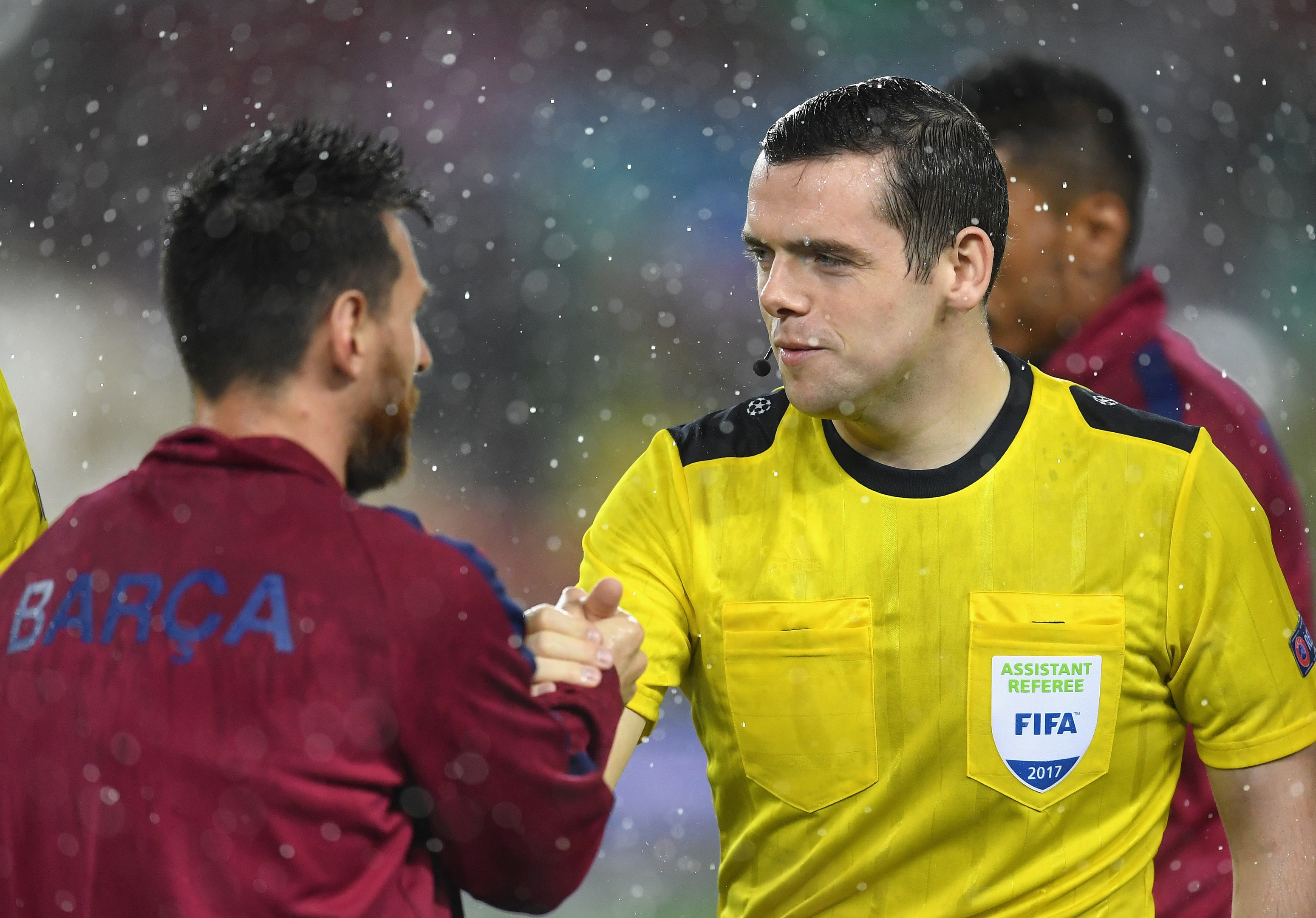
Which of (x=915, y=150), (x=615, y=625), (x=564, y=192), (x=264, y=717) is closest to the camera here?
(x=264, y=717)

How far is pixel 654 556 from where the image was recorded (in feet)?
5.81

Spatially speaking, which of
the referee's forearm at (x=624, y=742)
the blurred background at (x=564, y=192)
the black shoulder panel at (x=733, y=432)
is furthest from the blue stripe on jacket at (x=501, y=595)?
the blurred background at (x=564, y=192)

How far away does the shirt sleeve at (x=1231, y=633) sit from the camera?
5.42 feet

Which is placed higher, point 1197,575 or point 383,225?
point 383,225

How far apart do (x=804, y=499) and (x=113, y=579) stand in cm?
93

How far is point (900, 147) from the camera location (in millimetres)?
1738

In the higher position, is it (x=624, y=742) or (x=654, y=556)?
(x=654, y=556)

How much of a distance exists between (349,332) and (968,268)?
2.98 ft

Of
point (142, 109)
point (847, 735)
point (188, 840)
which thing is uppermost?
point (142, 109)

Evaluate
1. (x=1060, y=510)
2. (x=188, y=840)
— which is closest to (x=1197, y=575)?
(x=1060, y=510)

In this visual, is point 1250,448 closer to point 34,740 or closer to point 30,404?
point 34,740

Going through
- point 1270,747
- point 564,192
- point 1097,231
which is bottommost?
point 1270,747

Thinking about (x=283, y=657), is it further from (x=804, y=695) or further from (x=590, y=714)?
(x=804, y=695)

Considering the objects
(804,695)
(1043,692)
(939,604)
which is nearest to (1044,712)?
(1043,692)
